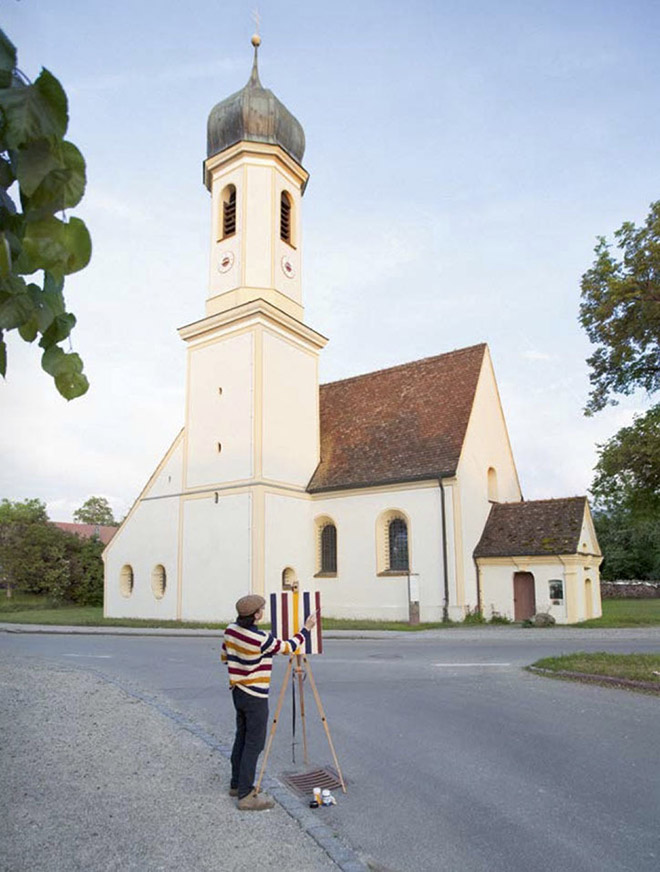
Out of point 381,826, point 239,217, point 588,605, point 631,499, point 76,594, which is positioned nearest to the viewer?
point 381,826

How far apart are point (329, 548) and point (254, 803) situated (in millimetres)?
23894

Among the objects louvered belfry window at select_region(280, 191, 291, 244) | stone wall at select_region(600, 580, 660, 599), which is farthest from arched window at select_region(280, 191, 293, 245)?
stone wall at select_region(600, 580, 660, 599)

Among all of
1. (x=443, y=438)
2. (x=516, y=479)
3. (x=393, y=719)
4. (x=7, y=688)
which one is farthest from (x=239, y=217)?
(x=393, y=719)

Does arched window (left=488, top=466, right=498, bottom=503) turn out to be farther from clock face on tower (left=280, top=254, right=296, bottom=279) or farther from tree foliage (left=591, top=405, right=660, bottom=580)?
clock face on tower (left=280, top=254, right=296, bottom=279)

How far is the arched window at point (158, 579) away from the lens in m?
29.9

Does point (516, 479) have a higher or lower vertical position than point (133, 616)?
higher

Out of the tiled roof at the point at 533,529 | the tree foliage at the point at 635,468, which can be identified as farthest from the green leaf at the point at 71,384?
the tiled roof at the point at 533,529

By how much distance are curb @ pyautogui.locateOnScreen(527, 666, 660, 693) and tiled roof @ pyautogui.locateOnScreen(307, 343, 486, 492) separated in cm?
1329

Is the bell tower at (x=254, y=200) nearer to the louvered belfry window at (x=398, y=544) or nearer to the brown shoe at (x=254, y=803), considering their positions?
the louvered belfry window at (x=398, y=544)

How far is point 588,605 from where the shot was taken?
2681 cm

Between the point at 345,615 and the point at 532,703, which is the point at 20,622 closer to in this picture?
the point at 345,615

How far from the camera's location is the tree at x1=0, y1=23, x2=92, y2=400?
1492 mm

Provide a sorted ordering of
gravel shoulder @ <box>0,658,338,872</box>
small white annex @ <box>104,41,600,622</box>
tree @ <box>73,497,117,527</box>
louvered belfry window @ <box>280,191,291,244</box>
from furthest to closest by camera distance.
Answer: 1. tree @ <box>73,497,117,527</box>
2. louvered belfry window @ <box>280,191,291,244</box>
3. small white annex @ <box>104,41,600,622</box>
4. gravel shoulder @ <box>0,658,338,872</box>

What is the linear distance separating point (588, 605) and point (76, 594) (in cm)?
3104
